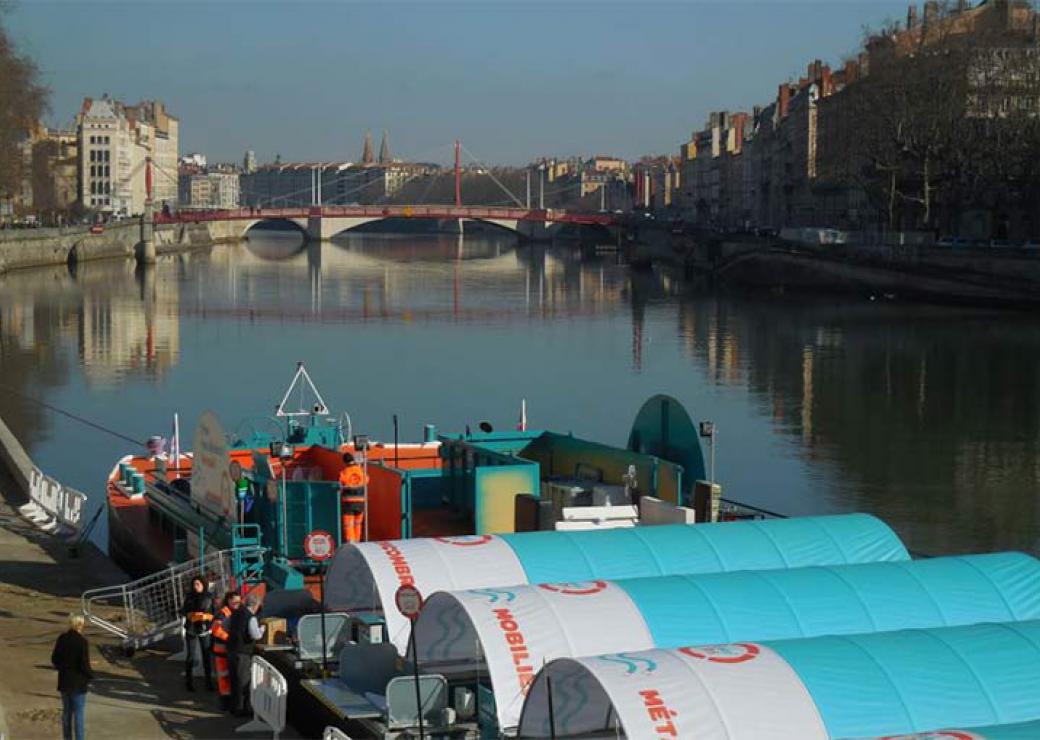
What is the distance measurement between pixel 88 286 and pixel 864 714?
2096 inches

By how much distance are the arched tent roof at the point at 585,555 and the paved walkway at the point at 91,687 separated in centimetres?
118

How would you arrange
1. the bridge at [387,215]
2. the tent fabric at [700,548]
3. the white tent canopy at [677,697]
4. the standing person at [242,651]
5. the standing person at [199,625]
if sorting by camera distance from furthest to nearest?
the bridge at [387,215] < the standing person at [199,625] < the tent fabric at [700,548] < the standing person at [242,651] < the white tent canopy at [677,697]

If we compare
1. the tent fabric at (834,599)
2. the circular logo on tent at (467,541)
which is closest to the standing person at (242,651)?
the circular logo on tent at (467,541)

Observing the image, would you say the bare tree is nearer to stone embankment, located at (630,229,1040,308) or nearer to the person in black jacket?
stone embankment, located at (630,229,1040,308)

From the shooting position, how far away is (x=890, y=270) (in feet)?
174

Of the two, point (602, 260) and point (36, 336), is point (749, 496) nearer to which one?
point (36, 336)

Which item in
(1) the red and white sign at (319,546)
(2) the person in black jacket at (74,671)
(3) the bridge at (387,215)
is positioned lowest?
(2) the person in black jacket at (74,671)

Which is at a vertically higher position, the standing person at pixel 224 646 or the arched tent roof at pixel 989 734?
the arched tent roof at pixel 989 734

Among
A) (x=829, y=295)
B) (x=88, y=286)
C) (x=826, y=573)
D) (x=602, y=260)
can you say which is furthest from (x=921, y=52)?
(x=826, y=573)

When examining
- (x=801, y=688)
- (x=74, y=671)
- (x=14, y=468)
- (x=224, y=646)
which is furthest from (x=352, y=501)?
(x=14, y=468)

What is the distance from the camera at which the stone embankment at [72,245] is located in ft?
213

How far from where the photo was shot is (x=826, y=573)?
9789 mm

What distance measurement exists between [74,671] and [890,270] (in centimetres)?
4642

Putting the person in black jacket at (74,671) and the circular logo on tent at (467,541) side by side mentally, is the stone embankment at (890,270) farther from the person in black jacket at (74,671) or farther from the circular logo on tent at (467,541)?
the person in black jacket at (74,671)
